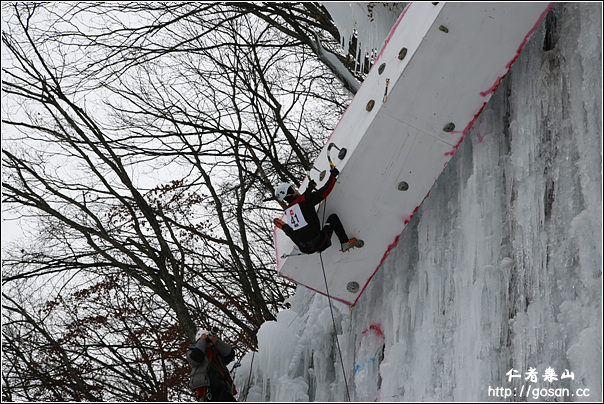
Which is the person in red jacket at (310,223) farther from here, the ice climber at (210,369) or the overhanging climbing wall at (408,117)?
the ice climber at (210,369)

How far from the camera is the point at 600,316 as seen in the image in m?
3.79

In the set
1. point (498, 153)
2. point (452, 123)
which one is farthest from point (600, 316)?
point (452, 123)

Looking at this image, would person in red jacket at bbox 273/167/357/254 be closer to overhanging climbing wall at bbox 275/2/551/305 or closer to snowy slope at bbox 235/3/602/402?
overhanging climbing wall at bbox 275/2/551/305

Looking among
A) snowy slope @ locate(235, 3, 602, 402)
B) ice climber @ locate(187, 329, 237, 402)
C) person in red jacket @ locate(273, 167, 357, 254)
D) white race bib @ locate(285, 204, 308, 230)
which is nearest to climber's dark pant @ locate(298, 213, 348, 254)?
person in red jacket @ locate(273, 167, 357, 254)

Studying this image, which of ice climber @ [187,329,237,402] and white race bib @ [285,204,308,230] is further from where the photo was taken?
ice climber @ [187,329,237,402]

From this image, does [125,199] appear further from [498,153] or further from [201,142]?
[498,153]

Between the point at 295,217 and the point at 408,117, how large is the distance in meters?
1.33

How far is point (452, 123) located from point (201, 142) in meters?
6.43

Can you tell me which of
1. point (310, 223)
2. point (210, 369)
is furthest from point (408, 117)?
point (210, 369)

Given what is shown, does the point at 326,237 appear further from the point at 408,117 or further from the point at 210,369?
the point at 210,369

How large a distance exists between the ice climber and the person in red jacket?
1.45 m

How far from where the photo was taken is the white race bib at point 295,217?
5.30 m

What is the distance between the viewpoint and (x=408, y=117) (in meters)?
4.93

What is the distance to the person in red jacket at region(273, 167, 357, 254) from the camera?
5281 mm
